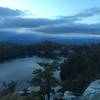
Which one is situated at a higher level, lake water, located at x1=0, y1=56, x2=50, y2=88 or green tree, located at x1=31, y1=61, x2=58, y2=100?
green tree, located at x1=31, y1=61, x2=58, y2=100

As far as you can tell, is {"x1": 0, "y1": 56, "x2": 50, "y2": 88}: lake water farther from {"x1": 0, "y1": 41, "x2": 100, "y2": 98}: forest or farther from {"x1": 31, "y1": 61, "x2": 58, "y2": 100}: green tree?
{"x1": 31, "y1": 61, "x2": 58, "y2": 100}: green tree

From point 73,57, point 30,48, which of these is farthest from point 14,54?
point 73,57

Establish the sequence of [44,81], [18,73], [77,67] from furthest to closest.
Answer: [18,73] → [77,67] → [44,81]

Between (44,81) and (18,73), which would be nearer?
(44,81)

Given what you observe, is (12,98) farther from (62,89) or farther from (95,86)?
(62,89)

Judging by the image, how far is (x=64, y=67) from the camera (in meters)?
38.3

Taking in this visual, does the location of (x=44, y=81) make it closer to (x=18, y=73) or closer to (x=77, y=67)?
(x=77, y=67)

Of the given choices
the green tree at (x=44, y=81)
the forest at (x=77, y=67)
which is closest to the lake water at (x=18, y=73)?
the forest at (x=77, y=67)

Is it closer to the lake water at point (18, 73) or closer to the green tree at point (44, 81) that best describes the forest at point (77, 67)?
the green tree at point (44, 81)

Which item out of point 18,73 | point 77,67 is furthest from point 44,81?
point 18,73

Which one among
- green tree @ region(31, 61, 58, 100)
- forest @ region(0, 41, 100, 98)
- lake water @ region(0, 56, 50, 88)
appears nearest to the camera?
green tree @ region(31, 61, 58, 100)

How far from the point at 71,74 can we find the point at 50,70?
17.1 meters

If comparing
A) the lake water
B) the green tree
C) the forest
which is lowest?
the lake water

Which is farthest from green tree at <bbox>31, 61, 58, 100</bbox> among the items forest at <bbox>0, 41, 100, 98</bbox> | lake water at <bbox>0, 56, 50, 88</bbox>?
lake water at <bbox>0, 56, 50, 88</bbox>
